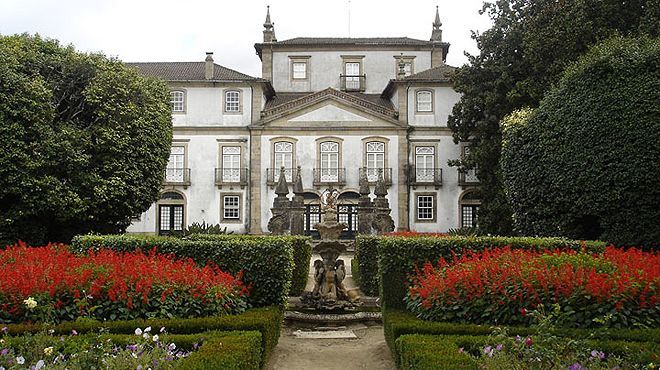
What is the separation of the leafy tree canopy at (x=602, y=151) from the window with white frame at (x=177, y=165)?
2202 cm

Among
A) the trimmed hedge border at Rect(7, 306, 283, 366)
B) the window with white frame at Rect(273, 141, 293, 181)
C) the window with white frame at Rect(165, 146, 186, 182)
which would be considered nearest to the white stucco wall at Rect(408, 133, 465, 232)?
the window with white frame at Rect(273, 141, 293, 181)

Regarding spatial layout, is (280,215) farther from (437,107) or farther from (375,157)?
(437,107)

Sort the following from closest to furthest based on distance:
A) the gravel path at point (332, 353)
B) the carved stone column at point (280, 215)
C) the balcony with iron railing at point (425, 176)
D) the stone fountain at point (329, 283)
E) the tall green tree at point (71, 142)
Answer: the gravel path at point (332, 353) → the stone fountain at point (329, 283) → the tall green tree at point (71, 142) → the carved stone column at point (280, 215) → the balcony with iron railing at point (425, 176)

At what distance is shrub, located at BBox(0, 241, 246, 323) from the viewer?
7.07m

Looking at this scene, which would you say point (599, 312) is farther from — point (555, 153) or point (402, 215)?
point (402, 215)

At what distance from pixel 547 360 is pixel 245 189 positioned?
99.9ft

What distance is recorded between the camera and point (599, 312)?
22.3ft

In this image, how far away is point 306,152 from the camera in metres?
34.7

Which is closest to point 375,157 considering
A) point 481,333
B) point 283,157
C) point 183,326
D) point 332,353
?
point 283,157

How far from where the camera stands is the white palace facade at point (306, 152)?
34.5 metres

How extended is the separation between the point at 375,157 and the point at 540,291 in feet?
90.9

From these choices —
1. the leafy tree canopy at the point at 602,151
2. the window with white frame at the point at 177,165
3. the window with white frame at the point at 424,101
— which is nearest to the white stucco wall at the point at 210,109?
the window with white frame at the point at 177,165

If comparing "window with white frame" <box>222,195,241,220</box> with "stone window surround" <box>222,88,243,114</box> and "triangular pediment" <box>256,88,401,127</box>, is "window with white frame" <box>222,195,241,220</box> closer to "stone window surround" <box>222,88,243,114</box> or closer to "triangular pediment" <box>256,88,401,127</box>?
"triangular pediment" <box>256,88,401,127</box>

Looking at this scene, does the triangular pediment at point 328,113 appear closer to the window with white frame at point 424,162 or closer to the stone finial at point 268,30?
the window with white frame at point 424,162
